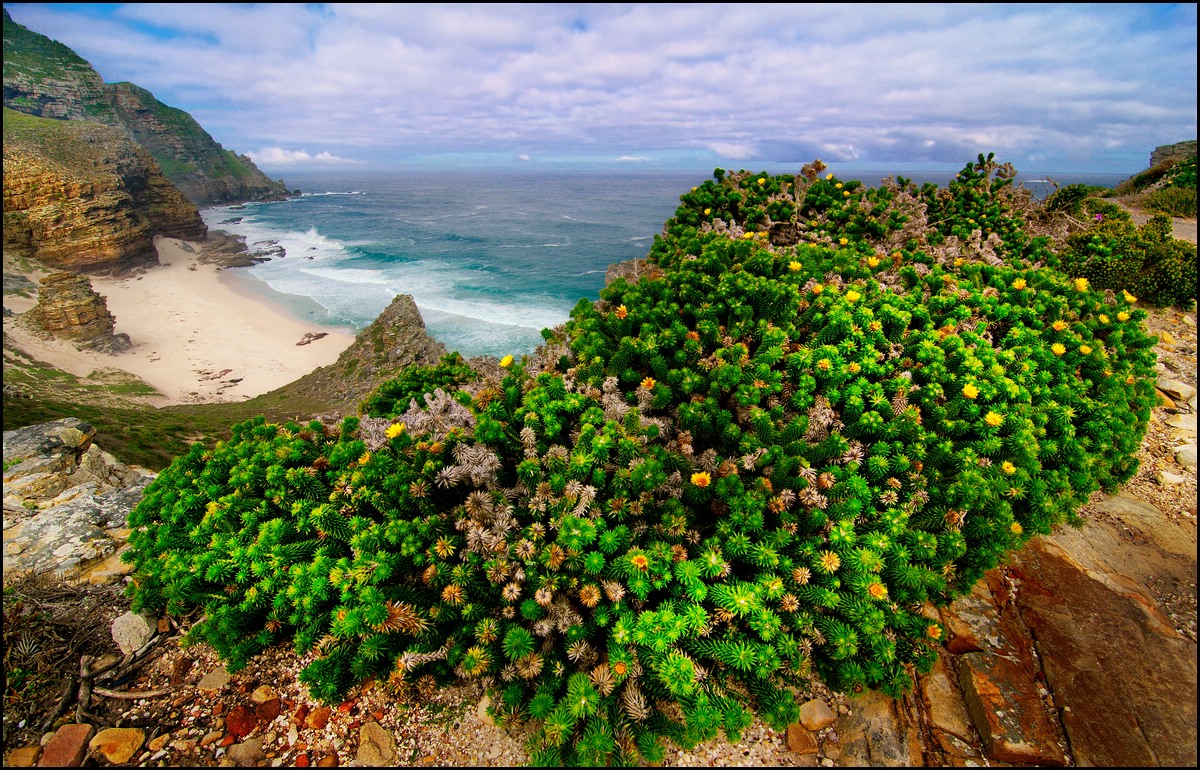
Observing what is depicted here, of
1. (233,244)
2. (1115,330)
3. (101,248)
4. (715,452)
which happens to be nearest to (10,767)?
(715,452)

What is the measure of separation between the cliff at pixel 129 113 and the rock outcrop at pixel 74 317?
4996 centimetres

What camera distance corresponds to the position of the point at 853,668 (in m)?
3.43

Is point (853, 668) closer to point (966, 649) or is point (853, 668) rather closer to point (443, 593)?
point (966, 649)

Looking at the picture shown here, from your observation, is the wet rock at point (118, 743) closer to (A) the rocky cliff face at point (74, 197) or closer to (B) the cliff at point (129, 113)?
(A) the rocky cliff face at point (74, 197)

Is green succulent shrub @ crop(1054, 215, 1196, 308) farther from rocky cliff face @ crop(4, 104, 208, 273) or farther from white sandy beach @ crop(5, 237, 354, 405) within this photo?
rocky cliff face @ crop(4, 104, 208, 273)

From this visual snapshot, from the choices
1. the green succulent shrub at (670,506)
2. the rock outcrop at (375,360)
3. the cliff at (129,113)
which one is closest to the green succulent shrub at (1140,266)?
the green succulent shrub at (670,506)

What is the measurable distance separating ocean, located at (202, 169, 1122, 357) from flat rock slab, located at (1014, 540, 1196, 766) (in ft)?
42.5

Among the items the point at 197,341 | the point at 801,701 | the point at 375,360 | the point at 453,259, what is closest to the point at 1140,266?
the point at 801,701

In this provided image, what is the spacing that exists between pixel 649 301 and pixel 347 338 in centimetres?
3043

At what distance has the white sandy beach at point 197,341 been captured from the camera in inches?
991

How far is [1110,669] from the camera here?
3775 mm

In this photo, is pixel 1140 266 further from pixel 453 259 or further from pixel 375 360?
pixel 453 259

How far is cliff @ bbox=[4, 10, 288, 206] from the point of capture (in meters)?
60.2

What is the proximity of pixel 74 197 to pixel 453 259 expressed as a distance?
1102 inches
